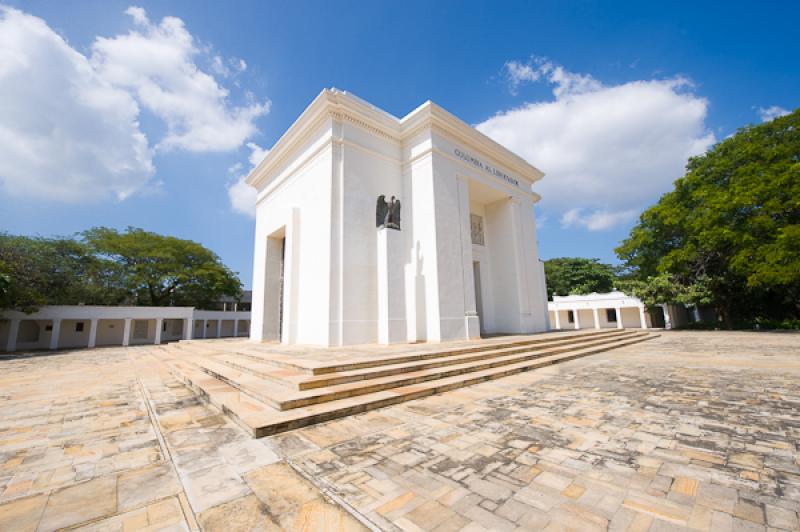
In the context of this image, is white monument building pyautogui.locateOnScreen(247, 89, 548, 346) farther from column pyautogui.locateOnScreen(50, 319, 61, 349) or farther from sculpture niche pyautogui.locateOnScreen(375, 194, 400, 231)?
column pyautogui.locateOnScreen(50, 319, 61, 349)

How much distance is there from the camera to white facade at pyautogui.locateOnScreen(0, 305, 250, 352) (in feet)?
62.7

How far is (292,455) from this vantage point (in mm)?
2701

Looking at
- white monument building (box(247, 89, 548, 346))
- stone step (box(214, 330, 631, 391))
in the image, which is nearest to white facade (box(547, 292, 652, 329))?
white monument building (box(247, 89, 548, 346))

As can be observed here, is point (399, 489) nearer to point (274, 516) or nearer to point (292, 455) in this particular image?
point (274, 516)

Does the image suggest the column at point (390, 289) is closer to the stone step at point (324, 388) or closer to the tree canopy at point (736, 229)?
the stone step at point (324, 388)

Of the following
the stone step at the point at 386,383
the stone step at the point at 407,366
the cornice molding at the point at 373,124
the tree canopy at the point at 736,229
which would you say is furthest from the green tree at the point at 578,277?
the stone step at the point at 386,383

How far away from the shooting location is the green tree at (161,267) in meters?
24.2

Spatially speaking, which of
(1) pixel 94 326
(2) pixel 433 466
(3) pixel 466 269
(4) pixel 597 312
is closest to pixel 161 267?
(1) pixel 94 326

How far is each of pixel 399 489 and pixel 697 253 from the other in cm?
2415

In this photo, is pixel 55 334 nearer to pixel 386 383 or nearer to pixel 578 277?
pixel 386 383

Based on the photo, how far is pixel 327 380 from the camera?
4527 mm

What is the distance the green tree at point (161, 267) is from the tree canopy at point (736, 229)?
32.6 meters

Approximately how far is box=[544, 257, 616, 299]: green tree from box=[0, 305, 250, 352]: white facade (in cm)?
3392

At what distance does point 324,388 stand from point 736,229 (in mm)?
A: 22099
